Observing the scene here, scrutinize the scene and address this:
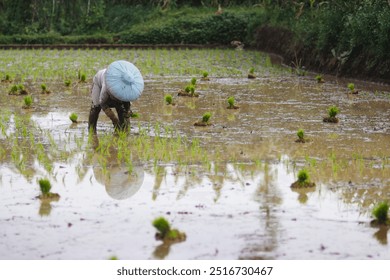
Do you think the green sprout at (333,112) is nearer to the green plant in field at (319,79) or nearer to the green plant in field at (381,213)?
the green plant in field at (381,213)

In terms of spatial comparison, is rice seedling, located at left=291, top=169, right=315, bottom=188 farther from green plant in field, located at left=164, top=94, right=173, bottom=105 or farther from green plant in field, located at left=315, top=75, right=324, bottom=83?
green plant in field, located at left=315, top=75, right=324, bottom=83

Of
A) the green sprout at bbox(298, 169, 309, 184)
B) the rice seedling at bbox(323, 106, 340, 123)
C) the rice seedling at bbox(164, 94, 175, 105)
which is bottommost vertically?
the rice seedling at bbox(164, 94, 175, 105)

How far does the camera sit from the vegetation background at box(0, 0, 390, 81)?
725 inches

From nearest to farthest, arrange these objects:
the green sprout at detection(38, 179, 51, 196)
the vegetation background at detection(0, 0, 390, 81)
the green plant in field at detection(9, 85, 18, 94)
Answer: the green sprout at detection(38, 179, 51, 196) < the green plant in field at detection(9, 85, 18, 94) < the vegetation background at detection(0, 0, 390, 81)

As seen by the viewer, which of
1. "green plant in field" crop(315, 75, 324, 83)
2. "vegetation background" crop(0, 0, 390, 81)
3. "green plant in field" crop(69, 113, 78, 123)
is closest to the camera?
"green plant in field" crop(69, 113, 78, 123)

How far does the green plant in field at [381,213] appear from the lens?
201 inches

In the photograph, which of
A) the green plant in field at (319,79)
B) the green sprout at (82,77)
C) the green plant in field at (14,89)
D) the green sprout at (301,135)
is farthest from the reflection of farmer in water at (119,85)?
the green plant in field at (319,79)

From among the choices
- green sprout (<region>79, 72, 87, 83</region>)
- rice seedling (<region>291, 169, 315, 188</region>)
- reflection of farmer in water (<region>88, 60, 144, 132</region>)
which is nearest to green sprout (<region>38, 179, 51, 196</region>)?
rice seedling (<region>291, 169, 315, 188</region>)

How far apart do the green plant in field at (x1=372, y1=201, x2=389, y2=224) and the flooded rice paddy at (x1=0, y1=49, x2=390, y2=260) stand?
8 centimetres

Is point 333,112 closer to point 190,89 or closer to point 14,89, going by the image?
point 190,89

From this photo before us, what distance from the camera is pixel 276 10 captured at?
22844mm

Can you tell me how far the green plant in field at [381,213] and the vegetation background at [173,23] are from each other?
37.4 feet

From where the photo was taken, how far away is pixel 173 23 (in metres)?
25.7
